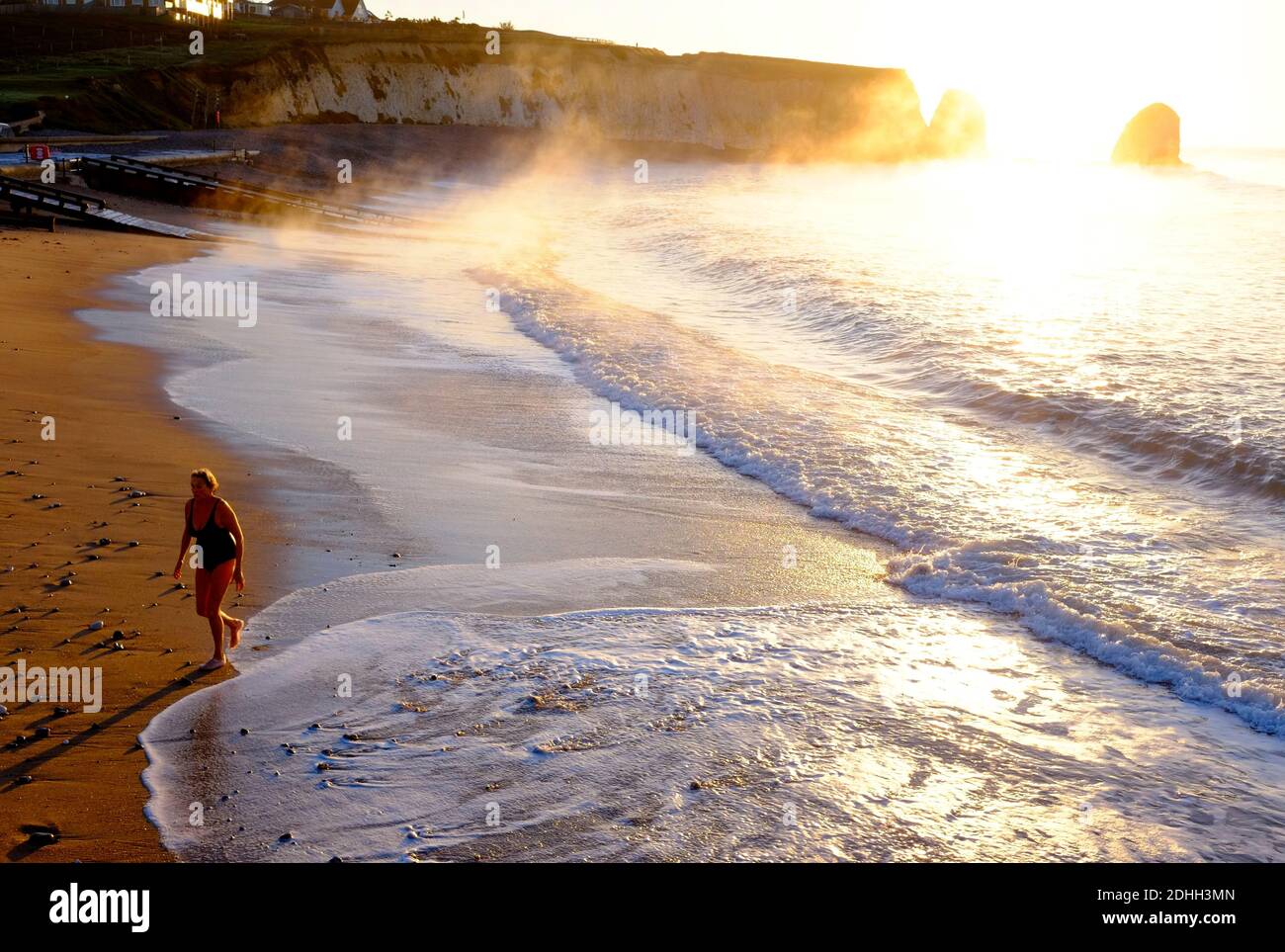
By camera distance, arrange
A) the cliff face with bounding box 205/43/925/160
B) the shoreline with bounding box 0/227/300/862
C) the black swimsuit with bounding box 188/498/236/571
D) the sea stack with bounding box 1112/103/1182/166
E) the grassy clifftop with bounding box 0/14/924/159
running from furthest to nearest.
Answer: the sea stack with bounding box 1112/103/1182/166, the cliff face with bounding box 205/43/925/160, the grassy clifftop with bounding box 0/14/924/159, the black swimsuit with bounding box 188/498/236/571, the shoreline with bounding box 0/227/300/862

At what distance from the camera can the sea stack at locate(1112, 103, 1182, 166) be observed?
6644 inches

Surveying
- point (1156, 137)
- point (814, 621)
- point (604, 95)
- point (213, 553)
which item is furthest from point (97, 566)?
point (1156, 137)

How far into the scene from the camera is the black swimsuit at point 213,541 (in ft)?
26.9

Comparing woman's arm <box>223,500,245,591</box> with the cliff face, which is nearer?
woman's arm <box>223,500,245,591</box>

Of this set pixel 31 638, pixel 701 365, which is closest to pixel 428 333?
pixel 701 365

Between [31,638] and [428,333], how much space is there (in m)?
14.3

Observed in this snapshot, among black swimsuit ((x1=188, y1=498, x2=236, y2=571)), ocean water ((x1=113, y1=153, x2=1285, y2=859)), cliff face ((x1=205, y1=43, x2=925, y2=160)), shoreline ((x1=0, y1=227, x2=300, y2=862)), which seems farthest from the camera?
cliff face ((x1=205, y1=43, x2=925, y2=160))

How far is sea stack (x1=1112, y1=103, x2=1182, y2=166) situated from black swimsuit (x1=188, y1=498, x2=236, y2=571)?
601ft

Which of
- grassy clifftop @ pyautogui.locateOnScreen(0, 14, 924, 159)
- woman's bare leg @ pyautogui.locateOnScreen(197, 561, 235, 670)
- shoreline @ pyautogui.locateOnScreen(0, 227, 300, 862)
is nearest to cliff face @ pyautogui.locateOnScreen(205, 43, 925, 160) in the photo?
grassy clifftop @ pyautogui.locateOnScreen(0, 14, 924, 159)

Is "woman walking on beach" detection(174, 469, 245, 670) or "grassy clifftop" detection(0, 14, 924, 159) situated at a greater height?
"grassy clifftop" detection(0, 14, 924, 159)

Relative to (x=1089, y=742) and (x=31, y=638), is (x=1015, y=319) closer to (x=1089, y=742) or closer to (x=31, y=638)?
(x=1089, y=742)

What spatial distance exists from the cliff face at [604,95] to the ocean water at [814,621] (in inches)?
2185

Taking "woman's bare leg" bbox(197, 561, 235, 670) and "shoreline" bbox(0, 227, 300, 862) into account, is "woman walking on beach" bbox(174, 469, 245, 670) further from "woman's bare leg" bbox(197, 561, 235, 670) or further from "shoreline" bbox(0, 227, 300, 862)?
"shoreline" bbox(0, 227, 300, 862)

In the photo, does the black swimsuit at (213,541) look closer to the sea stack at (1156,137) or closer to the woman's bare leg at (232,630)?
the woman's bare leg at (232,630)
